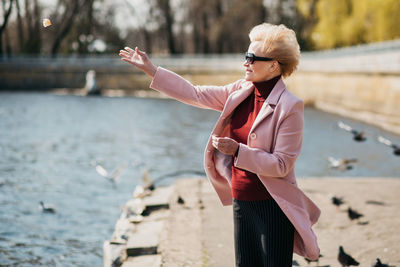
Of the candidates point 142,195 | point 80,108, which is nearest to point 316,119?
point 80,108

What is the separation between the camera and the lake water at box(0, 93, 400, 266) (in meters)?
6.68

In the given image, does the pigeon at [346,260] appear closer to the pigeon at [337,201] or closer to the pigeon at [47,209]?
the pigeon at [337,201]

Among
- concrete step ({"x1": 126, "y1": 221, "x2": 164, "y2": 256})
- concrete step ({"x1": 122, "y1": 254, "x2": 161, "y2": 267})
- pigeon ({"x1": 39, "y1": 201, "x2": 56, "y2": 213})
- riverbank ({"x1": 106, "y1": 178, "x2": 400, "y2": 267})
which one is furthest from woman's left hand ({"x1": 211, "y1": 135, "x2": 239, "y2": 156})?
pigeon ({"x1": 39, "y1": 201, "x2": 56, "y2": 213})

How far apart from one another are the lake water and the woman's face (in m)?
3.91

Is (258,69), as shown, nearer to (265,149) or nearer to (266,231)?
(265,149)

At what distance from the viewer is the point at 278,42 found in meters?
2.64

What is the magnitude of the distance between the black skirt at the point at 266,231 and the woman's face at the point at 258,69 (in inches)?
25.9

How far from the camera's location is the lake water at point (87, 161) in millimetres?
6676

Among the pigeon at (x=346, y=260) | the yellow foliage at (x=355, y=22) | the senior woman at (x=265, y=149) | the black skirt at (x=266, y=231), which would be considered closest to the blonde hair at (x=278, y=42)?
the senior woman at (x=265, y=149)

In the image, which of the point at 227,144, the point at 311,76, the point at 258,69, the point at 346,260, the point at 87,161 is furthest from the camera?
the point at 311,76

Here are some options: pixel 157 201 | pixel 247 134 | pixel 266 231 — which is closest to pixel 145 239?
pixel 157 201

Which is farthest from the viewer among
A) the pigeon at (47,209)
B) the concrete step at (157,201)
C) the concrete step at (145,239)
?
the pigeon at (47,209)

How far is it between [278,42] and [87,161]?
1081 cm

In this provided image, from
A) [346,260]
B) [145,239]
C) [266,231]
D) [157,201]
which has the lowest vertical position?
[157,201]
